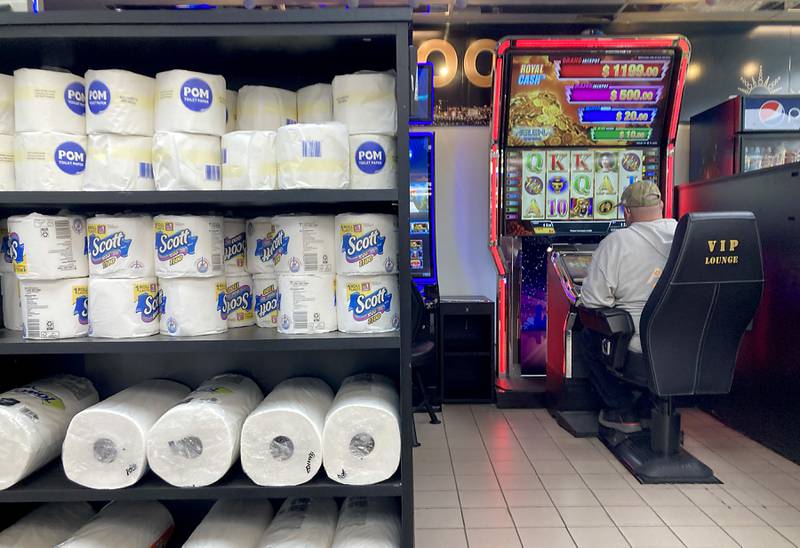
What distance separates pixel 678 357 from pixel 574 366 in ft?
3.33

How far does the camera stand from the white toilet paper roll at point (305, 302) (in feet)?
5.08

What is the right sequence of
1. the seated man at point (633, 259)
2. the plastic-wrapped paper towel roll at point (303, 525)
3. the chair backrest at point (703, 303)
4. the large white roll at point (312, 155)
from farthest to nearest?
the seated man at point (633, 259) < the chair backrest at point (703, 303) < the plastic-wrapped paper towel roll at point (303, 525) < the large white roll at point (312, 155)

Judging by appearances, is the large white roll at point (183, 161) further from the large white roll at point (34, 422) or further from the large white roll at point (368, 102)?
the large white roll at point (34, 422)

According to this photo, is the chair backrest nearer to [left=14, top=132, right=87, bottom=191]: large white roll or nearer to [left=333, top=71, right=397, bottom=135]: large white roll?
[left=333, top=71, right=397, bottom=135]: large white roll

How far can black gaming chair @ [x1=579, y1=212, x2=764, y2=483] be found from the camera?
8.38ft

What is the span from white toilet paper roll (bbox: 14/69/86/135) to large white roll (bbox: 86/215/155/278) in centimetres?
27

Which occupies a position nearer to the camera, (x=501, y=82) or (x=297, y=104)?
(x=297, y=104)

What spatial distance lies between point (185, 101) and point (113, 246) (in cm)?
44

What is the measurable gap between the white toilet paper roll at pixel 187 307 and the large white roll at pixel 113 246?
10 cm

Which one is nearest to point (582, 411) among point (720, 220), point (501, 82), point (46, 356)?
point (720, 220)

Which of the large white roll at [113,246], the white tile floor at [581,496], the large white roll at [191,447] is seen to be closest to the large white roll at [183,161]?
the large white roll at [113,246]

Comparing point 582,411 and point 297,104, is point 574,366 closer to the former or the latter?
point 582,411

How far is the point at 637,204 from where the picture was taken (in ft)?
10.5

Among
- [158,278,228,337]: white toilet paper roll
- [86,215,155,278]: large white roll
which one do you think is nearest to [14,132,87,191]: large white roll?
[86,215,155,278]: large white roll
